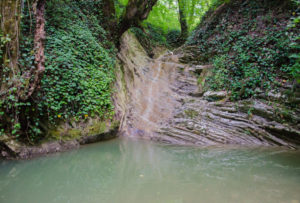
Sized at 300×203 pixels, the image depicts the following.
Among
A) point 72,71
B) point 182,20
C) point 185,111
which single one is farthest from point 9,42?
point 182,20

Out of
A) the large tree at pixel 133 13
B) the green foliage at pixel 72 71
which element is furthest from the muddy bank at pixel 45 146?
the large tree at pixel 133 13

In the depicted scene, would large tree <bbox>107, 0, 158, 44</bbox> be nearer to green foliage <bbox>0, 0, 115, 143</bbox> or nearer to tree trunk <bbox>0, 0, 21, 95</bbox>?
green foliage <bbox>0, 0, 115, 143</bbox>

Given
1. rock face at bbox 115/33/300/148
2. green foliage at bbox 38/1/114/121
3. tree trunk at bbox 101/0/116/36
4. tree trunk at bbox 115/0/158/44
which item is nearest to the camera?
green foliage at bbox 38/1/114/121

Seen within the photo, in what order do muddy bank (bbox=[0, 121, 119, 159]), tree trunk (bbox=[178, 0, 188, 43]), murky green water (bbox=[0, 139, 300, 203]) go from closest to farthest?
murky green water (bbox=[0, 139, 300, 203]), muddy bank (bbox=[0, 121, 119, 159]), tree trunk (bbox=[178, 0, 188, 43])

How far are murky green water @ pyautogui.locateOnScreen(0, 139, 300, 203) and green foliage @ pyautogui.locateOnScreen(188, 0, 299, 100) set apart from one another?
8.34 feet

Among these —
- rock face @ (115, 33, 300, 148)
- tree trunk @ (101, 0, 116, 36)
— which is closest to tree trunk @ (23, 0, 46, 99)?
rock face @ (115, 33, 300, 148)

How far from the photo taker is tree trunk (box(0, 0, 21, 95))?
3.71 meters

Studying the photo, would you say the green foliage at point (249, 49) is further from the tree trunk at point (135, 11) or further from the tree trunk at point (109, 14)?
the tree trunk at point (109, 14)

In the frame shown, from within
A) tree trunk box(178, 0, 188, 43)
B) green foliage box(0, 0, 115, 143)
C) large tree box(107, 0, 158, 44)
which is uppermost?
tree trunk box(178, 0, 188, 43)

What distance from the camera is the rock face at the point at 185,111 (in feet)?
16.0

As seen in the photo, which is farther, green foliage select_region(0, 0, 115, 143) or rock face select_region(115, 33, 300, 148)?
rock face select_region(115, 33, 300, 148)

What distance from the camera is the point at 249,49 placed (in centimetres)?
670

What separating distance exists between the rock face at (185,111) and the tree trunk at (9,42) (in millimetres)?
3488

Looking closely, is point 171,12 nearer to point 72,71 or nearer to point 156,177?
point 72,71
